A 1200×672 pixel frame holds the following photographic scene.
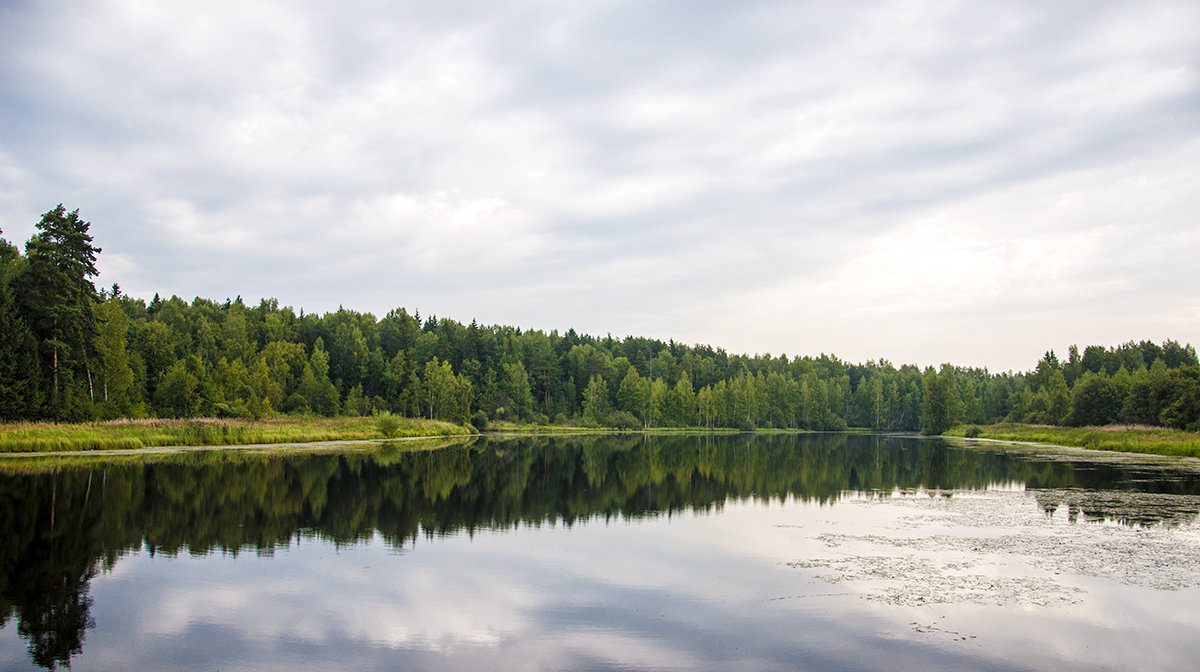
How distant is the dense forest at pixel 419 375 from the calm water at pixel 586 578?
29876 millimetres

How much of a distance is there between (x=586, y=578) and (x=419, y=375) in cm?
10989

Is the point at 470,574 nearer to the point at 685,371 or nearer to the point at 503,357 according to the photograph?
the point at 503,357

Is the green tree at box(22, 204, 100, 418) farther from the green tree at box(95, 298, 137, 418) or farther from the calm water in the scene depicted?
the calm water

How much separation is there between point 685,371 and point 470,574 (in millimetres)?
149014

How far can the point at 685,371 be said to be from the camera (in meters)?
163

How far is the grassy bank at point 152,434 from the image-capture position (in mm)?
42750

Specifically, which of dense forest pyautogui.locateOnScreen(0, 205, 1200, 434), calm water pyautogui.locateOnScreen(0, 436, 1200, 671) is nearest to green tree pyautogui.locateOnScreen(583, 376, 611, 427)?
dense forest pyautogui.locateOnScreen(0, 205, 1200, 434)

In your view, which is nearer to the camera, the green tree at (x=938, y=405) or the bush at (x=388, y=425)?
the bush at (x=388, y=425)

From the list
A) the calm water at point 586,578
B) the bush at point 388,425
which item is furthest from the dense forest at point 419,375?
the calm water at point 586,578

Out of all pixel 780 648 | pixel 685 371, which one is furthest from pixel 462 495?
pixel 685 371

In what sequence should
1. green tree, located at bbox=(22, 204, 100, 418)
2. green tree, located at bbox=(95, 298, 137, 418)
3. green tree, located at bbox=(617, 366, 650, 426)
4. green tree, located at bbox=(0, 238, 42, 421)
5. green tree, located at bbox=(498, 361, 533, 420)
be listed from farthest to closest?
1. green tree, located at bbox=(617, 366, 650, 426)
2. green tree, located at bbox=(498, 361, 533, 420)
3. green tree, located at bbox=(95, 298, 137, 418)
4. green tree, located at bbox=(22, 204, 100, 418)
5. green tree, located at bbox=(0, 238, 42, 421)

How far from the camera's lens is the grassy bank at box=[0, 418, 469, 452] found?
42.8 m

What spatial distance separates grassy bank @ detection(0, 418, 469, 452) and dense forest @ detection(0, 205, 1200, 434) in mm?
7252

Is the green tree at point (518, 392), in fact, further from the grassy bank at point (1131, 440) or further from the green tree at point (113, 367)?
the grassy bank at point (1131, 440)
